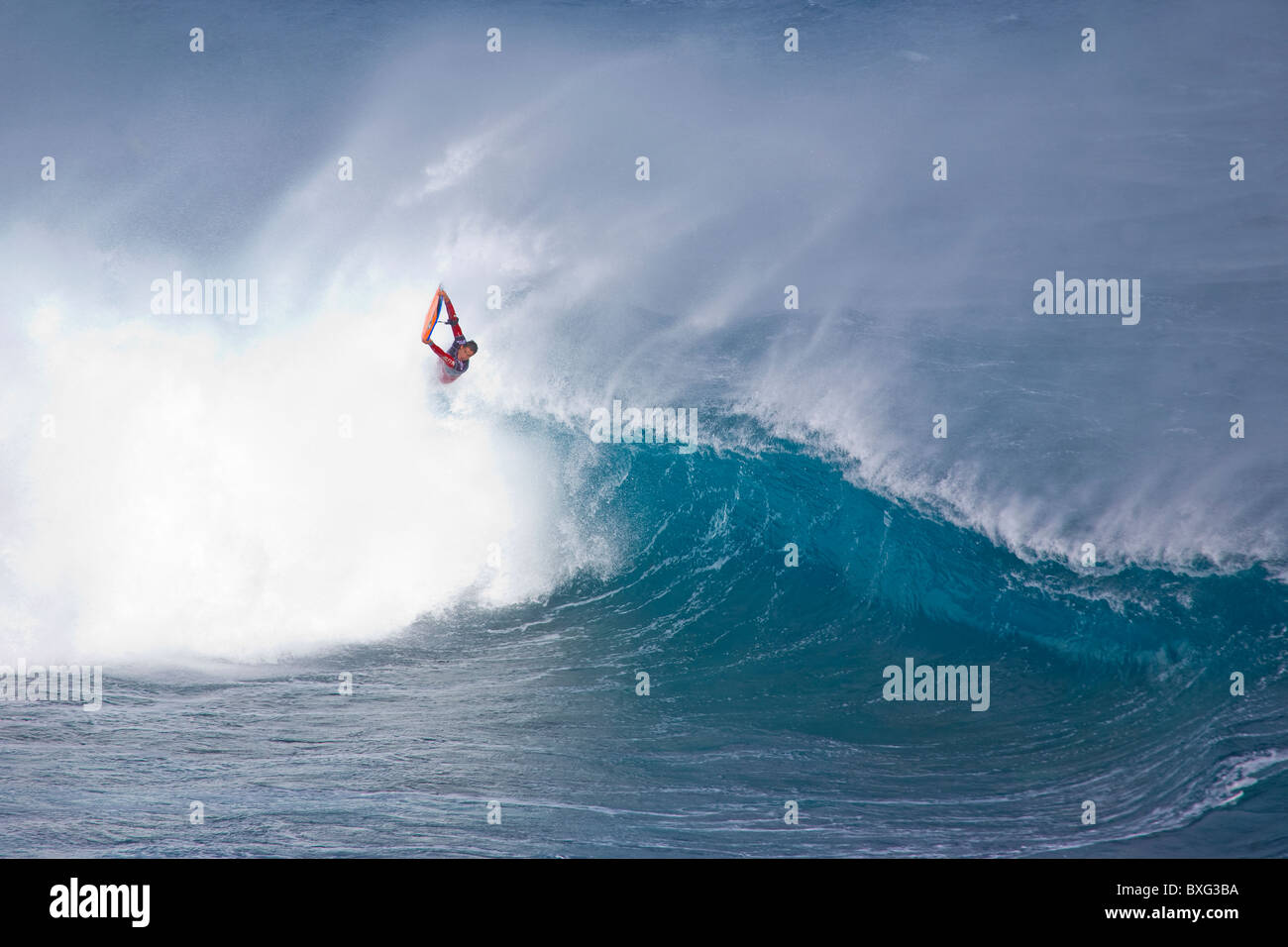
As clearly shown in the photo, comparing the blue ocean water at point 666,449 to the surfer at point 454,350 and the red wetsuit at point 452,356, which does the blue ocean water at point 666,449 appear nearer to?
the red wetsuit at point 452,356

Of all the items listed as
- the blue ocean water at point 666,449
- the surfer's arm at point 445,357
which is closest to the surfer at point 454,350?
the surfer's arm at point 445,357

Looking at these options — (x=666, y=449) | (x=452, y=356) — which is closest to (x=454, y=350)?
(x=452, y=356)

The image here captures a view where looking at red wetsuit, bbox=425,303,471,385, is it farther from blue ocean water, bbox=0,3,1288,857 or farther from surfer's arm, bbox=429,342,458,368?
blue ocean water, bbox=0,3,1288,857

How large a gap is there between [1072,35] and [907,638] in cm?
1862

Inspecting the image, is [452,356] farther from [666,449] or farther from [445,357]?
→ [666,449]

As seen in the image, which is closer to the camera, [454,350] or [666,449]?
[454,350]

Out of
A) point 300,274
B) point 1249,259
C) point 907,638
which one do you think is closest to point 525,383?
point 300,274

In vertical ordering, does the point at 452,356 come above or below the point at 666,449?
above

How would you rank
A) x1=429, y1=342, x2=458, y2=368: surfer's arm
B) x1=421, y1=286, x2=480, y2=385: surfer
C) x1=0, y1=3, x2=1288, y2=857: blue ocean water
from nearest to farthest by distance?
x1=0, y1=3, x2=1288, y2=857: blue ocean water, x1=421, y1=286, x2=480, y2=385: surfer, x1=429, y1=342, x2=458, y2=368: surfer's arm

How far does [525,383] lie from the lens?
1930 cm

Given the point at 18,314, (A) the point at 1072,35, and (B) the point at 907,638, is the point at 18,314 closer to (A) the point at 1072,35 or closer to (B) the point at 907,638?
(B) the point at 907,638

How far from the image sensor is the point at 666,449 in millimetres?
18297

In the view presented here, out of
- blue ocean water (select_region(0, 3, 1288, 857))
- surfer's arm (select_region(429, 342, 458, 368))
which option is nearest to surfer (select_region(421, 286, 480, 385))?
surfer's arm (select_region(429, 342, 458, 368))

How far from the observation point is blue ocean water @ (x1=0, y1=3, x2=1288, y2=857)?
12570 mm
